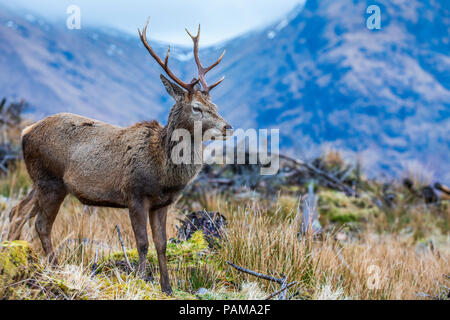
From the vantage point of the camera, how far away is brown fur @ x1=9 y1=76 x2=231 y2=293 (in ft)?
14.7

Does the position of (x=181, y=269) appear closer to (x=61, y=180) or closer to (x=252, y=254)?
(x=252, y=254)

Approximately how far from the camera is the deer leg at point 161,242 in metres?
4.36

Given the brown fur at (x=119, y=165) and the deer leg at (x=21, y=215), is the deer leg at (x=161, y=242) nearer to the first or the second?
the brown fur at (x=119, y=165)

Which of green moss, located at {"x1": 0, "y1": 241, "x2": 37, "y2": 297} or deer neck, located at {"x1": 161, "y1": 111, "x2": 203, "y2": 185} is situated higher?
deer neck, located at {"x1": 161, "y1": 111, "x2": 203, "y2": 185}

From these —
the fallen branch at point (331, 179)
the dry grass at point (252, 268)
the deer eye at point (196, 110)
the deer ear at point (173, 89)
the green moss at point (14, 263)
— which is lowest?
the dry grass at point (252, 268)

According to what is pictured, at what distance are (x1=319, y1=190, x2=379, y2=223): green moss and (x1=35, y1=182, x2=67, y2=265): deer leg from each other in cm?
775

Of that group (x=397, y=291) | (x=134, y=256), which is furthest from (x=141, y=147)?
(x=397, y=291)

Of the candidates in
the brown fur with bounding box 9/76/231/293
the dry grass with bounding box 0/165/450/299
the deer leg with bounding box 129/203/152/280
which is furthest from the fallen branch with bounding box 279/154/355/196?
the deer leg with bounding box 129/203/152/280

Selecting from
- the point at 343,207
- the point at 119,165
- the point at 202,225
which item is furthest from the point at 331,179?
the point at 119,165

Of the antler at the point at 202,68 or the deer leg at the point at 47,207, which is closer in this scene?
the antler at the point at 202,68

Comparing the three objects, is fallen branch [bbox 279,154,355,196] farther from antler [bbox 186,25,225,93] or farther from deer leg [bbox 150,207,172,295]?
deer leg [bbox 150,207,172,295]

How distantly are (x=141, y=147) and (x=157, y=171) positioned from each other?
1.25 ft

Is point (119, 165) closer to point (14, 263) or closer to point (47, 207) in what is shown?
point (47, 207)

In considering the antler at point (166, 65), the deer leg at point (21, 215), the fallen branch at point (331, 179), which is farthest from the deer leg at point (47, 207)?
the fallen branch at point (331, 179)
